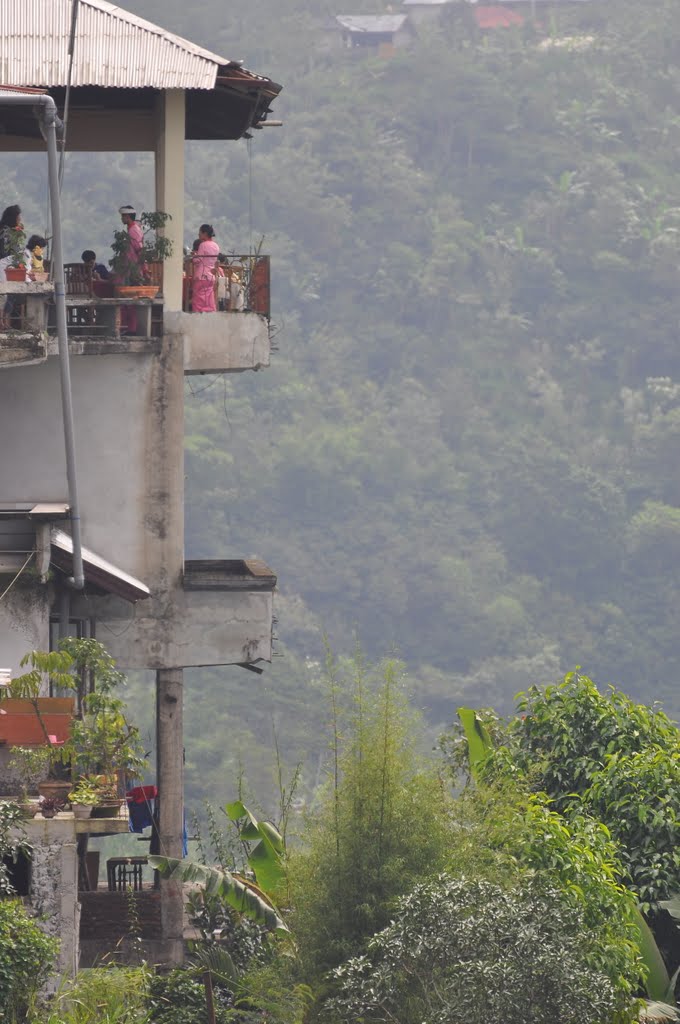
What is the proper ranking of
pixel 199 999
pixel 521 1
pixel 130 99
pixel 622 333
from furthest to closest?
pixel 521 1 < pixel 622 333 < pixel 130 99 < pixel 199 999

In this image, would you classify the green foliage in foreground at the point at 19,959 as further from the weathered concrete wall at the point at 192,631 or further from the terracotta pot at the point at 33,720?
the weathered concrete wall at the point at 192,631

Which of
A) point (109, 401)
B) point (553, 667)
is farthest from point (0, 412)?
point (553, 667)

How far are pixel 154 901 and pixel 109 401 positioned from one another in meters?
5.31

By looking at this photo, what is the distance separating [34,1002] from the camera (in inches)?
603

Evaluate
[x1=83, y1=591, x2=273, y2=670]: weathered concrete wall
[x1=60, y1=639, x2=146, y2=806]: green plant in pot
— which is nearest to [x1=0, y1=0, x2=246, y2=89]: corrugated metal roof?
[x1=83, y1=591, x2=273, y2=670]: weathered concrete wall

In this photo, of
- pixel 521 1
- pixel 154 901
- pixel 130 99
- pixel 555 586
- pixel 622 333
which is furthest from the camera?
pixel 521 1

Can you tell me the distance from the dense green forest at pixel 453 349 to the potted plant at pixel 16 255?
96872mm

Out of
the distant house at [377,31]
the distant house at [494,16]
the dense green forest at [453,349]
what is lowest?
the dense green forest at [453,349]

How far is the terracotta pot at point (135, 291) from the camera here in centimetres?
2239

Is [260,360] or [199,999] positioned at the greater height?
[260,360]

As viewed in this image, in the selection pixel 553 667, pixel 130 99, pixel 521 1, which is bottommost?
pixel 553 667

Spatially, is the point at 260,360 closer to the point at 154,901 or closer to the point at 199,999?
the point at 154,901

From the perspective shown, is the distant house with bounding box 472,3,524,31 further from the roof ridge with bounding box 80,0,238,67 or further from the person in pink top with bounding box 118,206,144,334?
the person in pink top with bounding box 118,206,144,334

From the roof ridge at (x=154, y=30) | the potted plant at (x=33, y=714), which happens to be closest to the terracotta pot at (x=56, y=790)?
the potted plant at (x=33, y=714)
